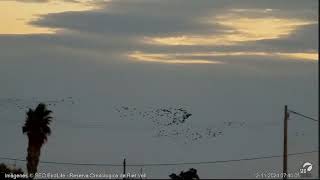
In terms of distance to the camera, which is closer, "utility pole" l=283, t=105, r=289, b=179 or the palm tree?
"utility pole" l=283, t=105, r=289, b=179

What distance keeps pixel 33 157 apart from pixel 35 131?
2.24m

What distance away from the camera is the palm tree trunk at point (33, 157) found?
77375 millimetres

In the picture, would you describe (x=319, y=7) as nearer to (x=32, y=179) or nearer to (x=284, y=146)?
(x=284, y=146)

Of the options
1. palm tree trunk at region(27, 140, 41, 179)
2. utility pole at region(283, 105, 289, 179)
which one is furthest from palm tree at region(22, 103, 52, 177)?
utility pole at region(283, 105, 289, 179)

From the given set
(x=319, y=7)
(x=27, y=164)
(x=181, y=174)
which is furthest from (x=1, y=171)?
(x=319, y=7)

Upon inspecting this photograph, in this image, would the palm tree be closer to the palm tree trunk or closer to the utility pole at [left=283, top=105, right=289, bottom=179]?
the palm tree trunk

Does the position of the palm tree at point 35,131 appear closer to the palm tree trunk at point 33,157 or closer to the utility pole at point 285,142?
the palm tree trunk at point 33,157

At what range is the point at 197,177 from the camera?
62312mm

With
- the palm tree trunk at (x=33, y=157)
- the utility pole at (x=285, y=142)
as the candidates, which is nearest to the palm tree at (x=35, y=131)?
the palm tree trunk at (x=33, y=157)

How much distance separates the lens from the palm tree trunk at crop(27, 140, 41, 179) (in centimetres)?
7738

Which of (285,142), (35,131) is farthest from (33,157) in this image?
(285,142)

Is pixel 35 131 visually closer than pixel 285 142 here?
No

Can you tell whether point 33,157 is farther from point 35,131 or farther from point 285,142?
point 285,142

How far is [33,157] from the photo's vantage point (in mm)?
77250
